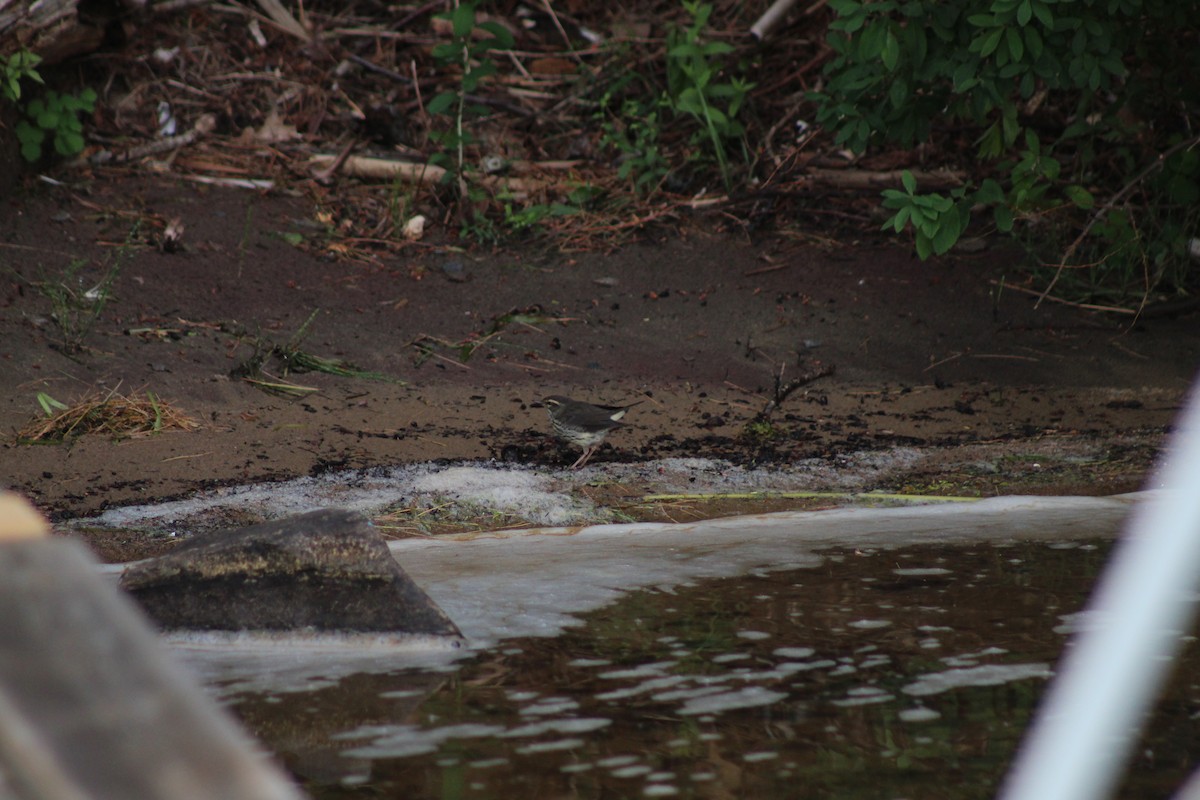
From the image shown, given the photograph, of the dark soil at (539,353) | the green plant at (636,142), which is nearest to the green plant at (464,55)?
the dark soil at (539,353)

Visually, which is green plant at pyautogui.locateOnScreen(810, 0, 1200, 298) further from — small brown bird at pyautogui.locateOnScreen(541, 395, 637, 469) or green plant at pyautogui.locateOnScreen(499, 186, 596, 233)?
green plant at pyautogui.locateOnScreen(499, 186, 596, 233)

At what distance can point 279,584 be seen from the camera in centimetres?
326

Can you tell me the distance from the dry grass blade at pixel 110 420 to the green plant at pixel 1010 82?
3132 mm

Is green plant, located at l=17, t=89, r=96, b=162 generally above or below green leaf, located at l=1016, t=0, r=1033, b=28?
below

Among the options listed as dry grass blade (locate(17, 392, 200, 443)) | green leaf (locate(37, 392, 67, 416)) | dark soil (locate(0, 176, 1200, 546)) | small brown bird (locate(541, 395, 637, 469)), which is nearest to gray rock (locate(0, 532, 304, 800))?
dark soil (locate(0, 176, 1200, 546))

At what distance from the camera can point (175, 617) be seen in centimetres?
324

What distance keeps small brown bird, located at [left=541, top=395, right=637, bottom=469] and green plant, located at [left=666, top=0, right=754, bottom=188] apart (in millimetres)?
3335

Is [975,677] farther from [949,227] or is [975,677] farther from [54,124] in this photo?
[54,124]

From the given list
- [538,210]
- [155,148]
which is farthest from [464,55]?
[155,148]

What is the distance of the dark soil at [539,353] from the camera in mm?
5035

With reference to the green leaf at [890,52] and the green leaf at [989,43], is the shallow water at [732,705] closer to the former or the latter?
the green leaf at [989,43]

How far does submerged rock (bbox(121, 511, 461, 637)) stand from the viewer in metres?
3.21

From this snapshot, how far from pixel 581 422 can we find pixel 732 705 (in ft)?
7.65

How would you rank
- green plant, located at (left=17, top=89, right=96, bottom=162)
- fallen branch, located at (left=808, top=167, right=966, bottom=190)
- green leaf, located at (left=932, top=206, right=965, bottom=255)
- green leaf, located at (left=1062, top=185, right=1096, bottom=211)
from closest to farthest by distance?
green leaf, located at (left=932, top=206, right=965, bottom=255) → green leaf, located at (left=1062, top=185, right=1096, bottom=211) → green plant, located at (left=17, top=89, right=96, bottom=162) → fallen branch, located at (left=808, top=167, right=966, bottom=190)
